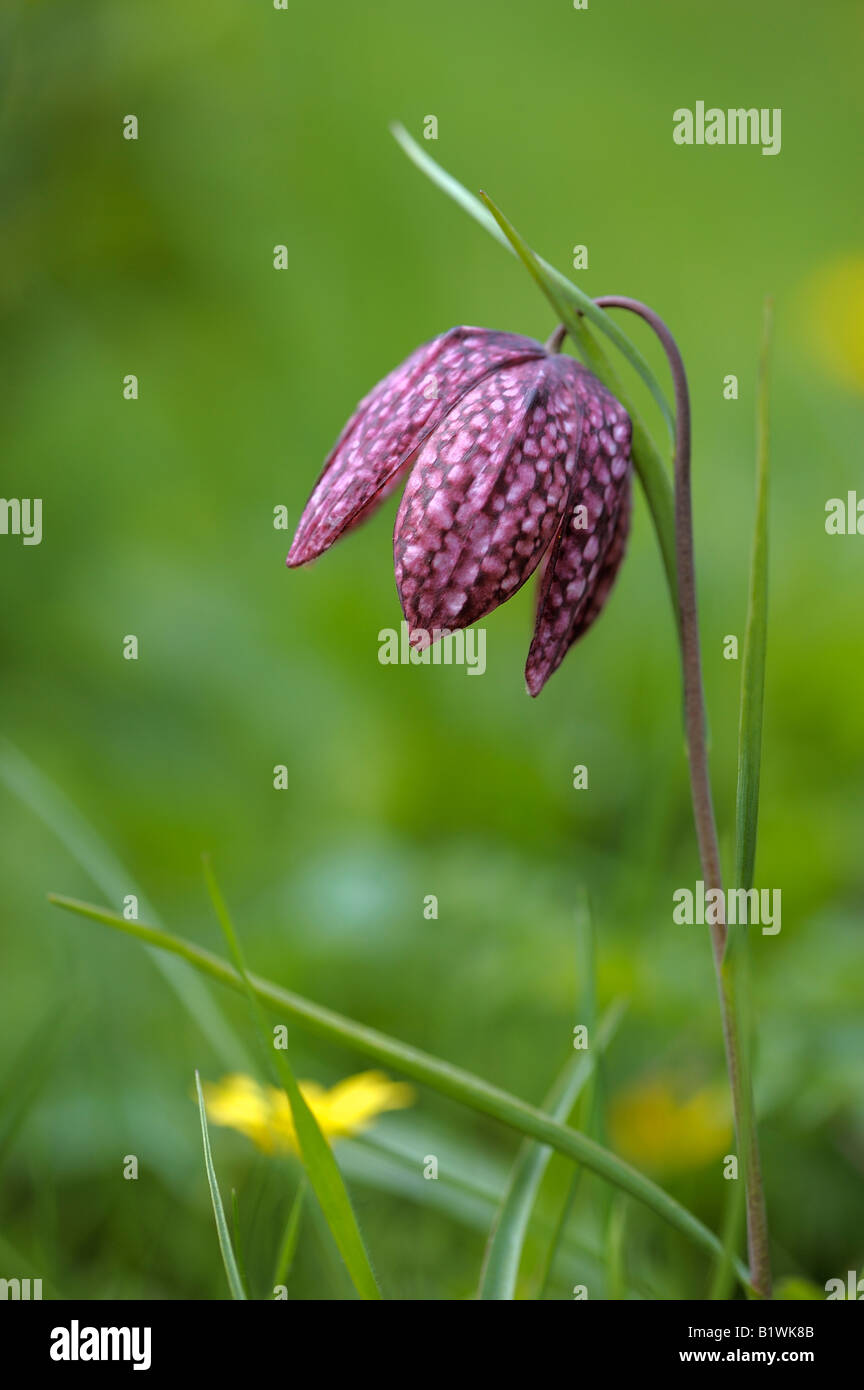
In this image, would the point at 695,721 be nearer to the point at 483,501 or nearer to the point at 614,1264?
the point at 483,501

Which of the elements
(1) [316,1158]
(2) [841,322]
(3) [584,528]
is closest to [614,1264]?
(1) [316,1158]

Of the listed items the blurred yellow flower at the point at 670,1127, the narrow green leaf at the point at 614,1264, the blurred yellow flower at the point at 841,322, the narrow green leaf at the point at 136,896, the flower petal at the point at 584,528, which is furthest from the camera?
the blurred yellow flower at the point at 841,322

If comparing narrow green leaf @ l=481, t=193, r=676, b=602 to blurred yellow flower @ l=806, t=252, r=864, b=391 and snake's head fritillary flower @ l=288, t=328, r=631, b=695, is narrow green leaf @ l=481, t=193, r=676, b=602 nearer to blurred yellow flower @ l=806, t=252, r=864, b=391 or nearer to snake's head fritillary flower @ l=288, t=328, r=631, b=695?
snake's head fritillary flower @ l=288, t=328, r=631, b=695

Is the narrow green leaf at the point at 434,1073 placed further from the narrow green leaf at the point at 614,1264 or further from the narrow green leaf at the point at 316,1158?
the narrow green leaf at the point at 614,1264

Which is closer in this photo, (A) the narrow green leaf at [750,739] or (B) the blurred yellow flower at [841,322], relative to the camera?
(A) the narrow green leaf at [750,739]

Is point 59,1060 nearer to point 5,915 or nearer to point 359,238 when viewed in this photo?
point 5,915

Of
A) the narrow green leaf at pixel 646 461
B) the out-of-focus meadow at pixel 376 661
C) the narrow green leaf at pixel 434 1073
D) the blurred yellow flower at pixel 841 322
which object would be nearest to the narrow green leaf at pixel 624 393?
the narrow green leaf at pixel 646 461

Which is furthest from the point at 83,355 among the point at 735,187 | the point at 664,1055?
the point at 664,1055
